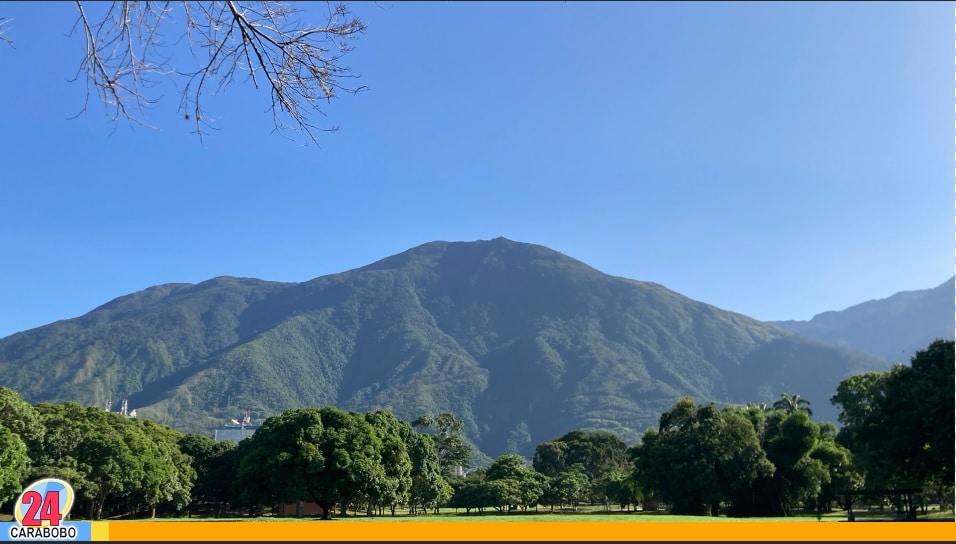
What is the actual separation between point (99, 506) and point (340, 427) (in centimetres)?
1682

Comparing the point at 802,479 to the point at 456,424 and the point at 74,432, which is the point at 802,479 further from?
the point at 456,424

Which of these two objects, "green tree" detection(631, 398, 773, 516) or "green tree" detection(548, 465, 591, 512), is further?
"green tree" detection(548, 465, 591, 512)

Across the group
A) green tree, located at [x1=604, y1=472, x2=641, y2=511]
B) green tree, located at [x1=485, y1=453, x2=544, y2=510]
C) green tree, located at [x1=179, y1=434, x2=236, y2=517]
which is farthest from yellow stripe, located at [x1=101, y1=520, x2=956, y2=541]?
green tree, located at [x1=179, y1=434, x2=236, y2=517]

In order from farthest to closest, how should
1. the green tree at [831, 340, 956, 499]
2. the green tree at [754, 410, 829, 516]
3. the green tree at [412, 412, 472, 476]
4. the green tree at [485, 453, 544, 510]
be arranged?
the green tree at [412, 412, 472, 476] < the green tree at [485, 453, 544, 510] < the green tree at [754, 410, 829, 516] < the green tree at [831, 340, 956, 499]

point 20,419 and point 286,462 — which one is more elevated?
point 20,419

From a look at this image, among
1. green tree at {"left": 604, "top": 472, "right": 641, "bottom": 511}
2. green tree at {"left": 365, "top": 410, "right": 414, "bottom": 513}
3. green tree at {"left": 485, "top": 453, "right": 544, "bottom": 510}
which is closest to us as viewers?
green tree at {"left": 365, "top": 410, "right": 414, "bottom": 513}

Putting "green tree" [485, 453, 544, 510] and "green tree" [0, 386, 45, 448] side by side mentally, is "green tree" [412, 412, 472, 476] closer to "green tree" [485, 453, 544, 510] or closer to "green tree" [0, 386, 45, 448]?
"green tree" [485, 453, 544, 510]

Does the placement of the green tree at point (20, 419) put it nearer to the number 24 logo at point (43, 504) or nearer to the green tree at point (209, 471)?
the green tree at point (209, 471)

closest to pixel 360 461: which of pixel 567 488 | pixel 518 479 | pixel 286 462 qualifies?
pixel 286 462

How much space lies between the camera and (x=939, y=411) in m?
23.2

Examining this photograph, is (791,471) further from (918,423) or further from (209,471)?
(209,471)

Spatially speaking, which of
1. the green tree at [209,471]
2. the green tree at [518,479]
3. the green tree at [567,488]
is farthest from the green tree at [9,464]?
the green tree at [567,488]

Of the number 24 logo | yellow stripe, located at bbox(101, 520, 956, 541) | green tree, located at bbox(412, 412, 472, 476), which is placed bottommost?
green tree, located at bbox(412, 412, 472, 476)

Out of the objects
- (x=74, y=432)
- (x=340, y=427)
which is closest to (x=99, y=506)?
(x=74, y=432)
